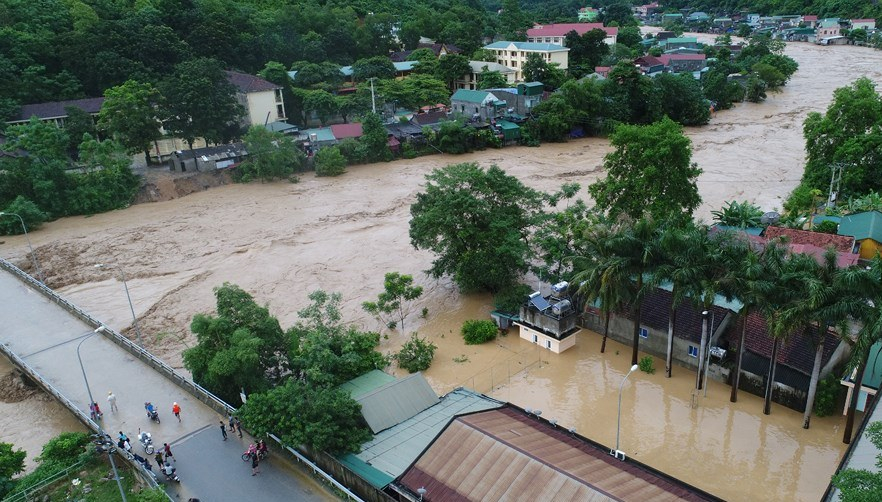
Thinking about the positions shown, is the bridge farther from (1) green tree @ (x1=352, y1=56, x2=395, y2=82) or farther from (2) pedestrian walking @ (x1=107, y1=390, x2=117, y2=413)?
(1) green tree @ (x1=352, y1=56, x2=395, y2=82)

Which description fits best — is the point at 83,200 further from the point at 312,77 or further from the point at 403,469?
the point at 403,469

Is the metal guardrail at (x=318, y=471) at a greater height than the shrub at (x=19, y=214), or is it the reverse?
the shrub at (x=19, y=214)

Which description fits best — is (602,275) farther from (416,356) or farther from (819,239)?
(819,239)

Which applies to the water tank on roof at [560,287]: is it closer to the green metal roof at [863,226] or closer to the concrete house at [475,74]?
the green metal roof at [863,226]

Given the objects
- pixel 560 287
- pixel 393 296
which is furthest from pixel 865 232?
pixel 393 296

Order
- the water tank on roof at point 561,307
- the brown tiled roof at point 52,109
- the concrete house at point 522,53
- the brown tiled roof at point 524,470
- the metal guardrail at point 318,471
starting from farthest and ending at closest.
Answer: the concrete house at point 522,53 → the brown tiled roof at point 52,109 → the water tank on roof at point 561,307 → the metal guardrail at point 318,471 → the brown tiled roof at point 524,470

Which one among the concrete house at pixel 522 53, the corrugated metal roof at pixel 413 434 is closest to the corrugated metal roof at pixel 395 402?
the corrugated metal roof at pixel 413 434

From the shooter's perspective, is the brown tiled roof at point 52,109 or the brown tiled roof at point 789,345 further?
the brown tiled roof at point 52,109
